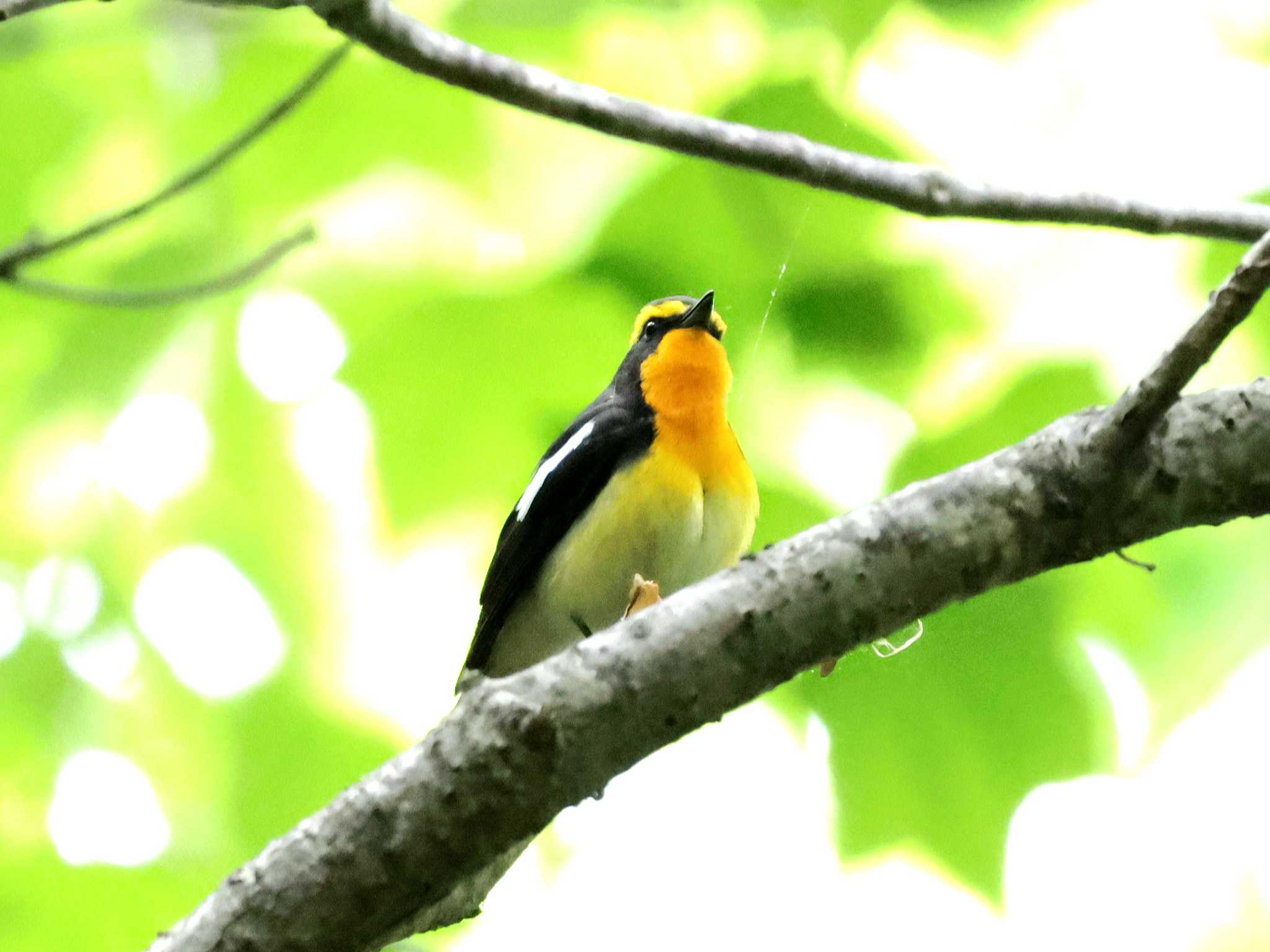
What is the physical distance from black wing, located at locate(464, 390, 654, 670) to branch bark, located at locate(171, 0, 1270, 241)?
851 millimetres

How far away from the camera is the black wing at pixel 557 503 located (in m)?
3.58

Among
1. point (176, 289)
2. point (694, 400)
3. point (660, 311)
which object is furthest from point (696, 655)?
point (176, 289)

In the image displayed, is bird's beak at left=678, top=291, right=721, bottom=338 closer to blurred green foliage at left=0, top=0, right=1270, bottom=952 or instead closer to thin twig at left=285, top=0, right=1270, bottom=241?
blurred green foliage at left=0, top=0, right=1270, bottom=952

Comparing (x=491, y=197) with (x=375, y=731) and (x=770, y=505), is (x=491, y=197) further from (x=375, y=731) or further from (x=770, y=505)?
(x=375, y=731)

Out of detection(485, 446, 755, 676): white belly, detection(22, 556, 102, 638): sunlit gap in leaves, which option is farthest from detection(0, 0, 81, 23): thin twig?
detection(22, 556, 102, 638): sunlit gap in leaves

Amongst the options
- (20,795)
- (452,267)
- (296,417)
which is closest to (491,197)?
(452,267)

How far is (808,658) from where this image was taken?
215 centimetres

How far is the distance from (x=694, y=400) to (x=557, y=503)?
573 mm

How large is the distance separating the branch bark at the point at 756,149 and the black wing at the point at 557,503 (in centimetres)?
85

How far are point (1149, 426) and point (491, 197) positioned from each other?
212cm

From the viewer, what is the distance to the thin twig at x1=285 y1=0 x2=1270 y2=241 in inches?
107

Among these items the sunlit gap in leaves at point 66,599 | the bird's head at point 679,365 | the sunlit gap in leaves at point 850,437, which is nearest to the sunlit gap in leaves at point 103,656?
the sunlit gap in leaves at point 66,599

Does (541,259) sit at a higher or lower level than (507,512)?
higher

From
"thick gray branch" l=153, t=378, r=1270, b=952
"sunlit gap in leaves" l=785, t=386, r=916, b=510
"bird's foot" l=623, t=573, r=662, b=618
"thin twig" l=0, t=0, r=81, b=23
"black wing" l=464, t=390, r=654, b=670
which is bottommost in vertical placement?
"thick gray branch" l=153, t=378, r=1270, b=952
